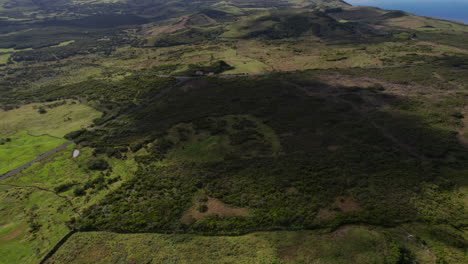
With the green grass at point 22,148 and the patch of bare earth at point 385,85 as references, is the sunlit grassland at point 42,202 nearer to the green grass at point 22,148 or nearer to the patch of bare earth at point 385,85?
the green grass at point 22,148

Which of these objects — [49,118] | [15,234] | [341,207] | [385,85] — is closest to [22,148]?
[49,118]

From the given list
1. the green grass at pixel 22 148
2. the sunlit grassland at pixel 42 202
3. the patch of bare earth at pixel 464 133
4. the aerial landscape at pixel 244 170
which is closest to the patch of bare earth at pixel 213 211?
the aerial landscape at pixel 244 170

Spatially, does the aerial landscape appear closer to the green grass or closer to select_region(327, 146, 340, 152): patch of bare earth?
select_region(327, 146, 340, 152): patch of bare earth

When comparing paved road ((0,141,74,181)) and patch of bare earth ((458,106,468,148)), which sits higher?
patch of bare earth ((458,106,468,148))

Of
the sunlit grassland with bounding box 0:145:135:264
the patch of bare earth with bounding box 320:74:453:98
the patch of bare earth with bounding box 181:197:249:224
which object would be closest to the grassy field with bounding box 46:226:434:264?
the patch of bare earth with bounding box 181:197:249:224

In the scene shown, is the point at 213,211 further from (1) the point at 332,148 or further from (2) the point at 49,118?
(2) the point at 49,118

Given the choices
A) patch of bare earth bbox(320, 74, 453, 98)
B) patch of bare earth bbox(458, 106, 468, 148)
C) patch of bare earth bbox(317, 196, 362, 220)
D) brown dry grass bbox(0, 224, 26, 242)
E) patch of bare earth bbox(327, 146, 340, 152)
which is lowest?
brown dry grass bbox(0, 224, 26, 242)

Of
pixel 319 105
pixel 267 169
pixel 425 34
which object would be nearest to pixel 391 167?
pixel 267 169

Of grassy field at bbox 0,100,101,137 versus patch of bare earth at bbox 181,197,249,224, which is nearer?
patch of bare earth at bbox 181,197,249,224
